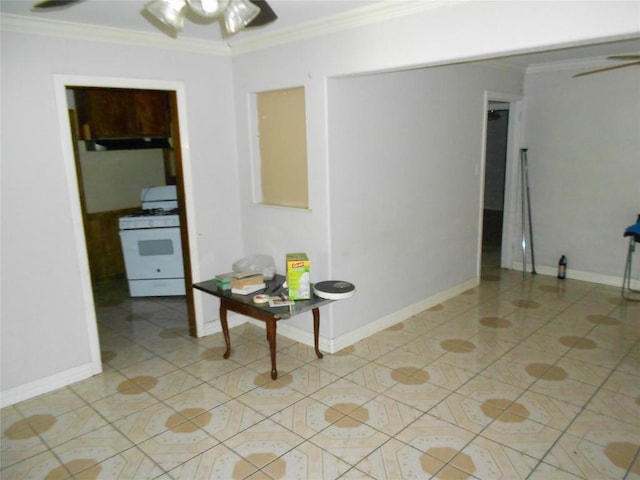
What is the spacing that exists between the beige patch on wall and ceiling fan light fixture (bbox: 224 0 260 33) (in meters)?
1.44

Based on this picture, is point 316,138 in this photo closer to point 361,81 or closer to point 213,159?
point 361,81

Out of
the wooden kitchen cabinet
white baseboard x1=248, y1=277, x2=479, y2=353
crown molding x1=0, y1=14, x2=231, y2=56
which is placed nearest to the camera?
crown molding x1=0, y1=14, x2=231, y2=56

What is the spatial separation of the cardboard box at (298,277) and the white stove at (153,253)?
6.80 ft

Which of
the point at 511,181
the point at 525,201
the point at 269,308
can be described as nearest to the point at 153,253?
the point at 269,308

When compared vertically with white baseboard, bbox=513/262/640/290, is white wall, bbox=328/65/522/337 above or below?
above

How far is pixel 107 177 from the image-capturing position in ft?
18.3

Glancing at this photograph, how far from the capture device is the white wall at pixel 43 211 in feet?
9.42

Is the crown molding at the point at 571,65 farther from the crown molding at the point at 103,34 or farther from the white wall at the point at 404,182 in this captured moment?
the crown molding at the point at 103,34

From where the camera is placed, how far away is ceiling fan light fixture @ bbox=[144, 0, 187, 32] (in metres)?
1.93

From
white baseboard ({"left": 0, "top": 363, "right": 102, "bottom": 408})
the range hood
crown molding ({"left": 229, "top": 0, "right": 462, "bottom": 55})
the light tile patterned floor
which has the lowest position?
the light tile patterned floor

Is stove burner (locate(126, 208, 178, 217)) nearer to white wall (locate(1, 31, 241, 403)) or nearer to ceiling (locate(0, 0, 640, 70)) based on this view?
white wall (locate(1, 31, 241, 403))

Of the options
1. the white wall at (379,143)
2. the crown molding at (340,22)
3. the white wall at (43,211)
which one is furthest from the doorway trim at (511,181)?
the white wall at (43,211)

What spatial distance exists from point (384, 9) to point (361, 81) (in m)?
0.79

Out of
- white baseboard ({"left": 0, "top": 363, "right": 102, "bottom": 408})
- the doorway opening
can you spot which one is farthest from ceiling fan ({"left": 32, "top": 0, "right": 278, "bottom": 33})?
the doorway opening
